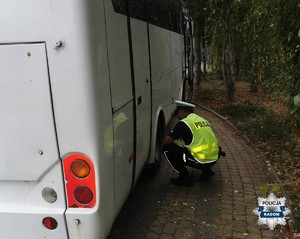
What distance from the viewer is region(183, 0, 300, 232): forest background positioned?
4992mm

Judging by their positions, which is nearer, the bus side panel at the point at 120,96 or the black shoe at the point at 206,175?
the bus side panel at the point at 120,96

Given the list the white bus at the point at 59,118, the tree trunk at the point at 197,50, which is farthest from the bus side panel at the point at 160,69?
the tree trunk at the point at 197,50

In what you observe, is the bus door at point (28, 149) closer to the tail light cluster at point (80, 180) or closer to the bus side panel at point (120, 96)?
the tail light cluster at point (80, 180)

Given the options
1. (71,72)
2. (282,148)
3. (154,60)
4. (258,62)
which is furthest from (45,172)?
(258,62)

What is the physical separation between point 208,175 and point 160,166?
1.08 meters

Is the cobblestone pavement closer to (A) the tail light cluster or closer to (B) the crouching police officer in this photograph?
(B) the crouching police officer

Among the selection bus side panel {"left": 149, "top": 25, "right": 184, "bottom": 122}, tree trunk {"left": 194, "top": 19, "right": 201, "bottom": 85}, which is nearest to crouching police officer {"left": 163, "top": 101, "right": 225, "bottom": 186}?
bus side panel {"left": 149, "top": 25, "right": 184, "bottom": 122}

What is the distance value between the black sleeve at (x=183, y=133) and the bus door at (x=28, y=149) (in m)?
2.83

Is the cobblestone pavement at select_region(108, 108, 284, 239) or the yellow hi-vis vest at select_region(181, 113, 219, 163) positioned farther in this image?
the yellow hi-vis vest at select_region(181, 113, 219, 163)

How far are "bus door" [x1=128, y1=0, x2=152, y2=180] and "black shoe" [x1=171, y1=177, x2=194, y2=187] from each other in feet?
3.28

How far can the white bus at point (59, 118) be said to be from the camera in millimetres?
2564

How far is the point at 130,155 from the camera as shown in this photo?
376 cm

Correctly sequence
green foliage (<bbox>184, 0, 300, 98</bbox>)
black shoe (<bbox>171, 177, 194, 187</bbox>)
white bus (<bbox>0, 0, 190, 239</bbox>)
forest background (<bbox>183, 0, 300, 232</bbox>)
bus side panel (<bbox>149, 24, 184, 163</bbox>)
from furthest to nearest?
black shoe (<bbox>171, 177, 194, 187</bbox>) → bus side panel (<bbox>149, 24, 184, 163</bbox>) → forest background (<bbox>183, 0, 300, 232</bbox>) → green foliage (<bbox>184, 0, 300, 98</bbox>) → white bus (<bbox>0, 0, 190, 239</bbox>)

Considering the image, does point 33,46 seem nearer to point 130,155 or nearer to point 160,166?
point 130,155
